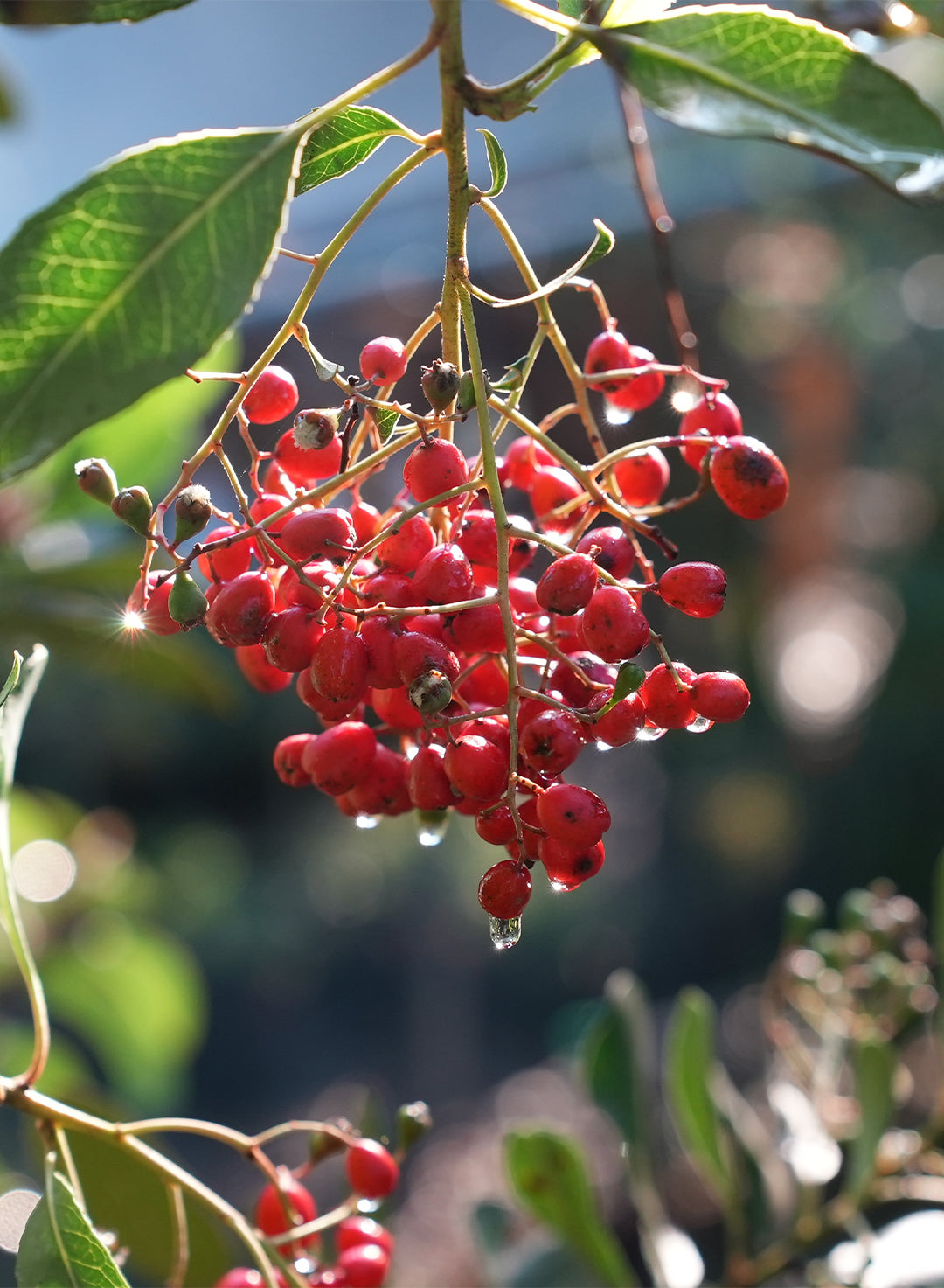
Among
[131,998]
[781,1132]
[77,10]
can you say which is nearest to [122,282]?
[77,10]

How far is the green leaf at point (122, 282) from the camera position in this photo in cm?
42

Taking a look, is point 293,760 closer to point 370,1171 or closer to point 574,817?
point 574,817

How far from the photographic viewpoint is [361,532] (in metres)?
0.63

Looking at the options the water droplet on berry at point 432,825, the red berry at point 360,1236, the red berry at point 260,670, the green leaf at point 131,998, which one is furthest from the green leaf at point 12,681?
the green leaf at point 131,998

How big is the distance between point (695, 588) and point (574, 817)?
126 millimetres

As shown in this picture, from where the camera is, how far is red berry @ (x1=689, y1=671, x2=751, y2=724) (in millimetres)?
542

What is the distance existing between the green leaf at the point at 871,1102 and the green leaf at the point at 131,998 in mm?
1088

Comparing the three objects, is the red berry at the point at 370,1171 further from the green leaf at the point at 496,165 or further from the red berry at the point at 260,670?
the green leaf at the point at 496,165

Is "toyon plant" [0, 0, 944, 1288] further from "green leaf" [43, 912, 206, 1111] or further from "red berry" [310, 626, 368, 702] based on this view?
"green leaf" [43, 912, 206, 1111]

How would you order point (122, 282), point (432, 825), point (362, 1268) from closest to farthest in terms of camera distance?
point (122, 282)
point (432, 825)
point (362, 1268)

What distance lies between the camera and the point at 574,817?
529mm

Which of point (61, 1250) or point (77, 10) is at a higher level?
point (77, 10)

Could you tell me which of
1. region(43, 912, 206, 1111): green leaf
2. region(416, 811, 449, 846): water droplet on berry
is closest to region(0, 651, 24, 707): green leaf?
region(416, 811, 449, 846): water droplet on berry

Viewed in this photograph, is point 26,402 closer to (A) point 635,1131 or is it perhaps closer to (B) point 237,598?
(B) point 237,598
